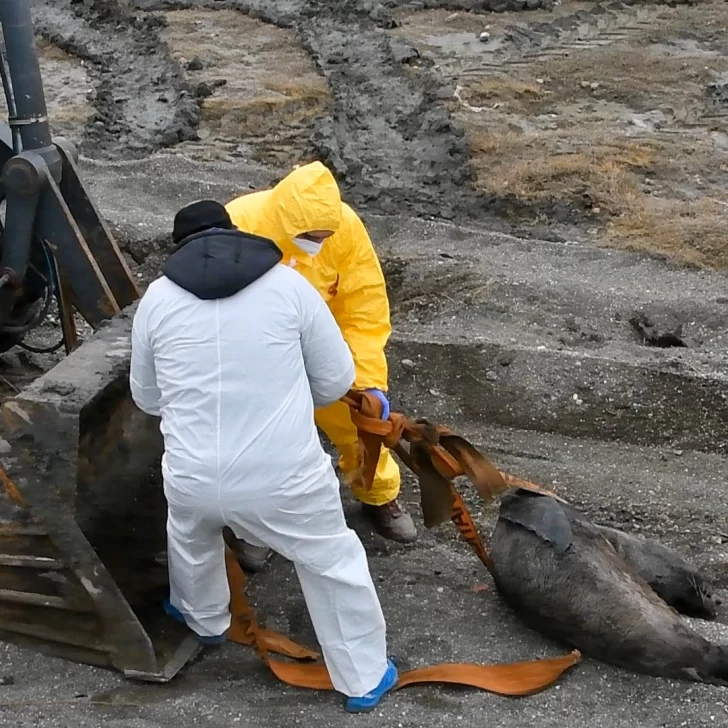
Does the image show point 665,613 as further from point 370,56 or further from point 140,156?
point 370,56

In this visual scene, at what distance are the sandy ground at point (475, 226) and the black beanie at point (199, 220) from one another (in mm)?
1607

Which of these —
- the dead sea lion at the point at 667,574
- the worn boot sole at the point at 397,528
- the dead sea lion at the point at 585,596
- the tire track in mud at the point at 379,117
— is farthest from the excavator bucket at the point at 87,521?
the tire track in mud at the point at 379,117

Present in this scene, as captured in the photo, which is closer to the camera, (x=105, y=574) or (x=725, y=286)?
(x=105, y=574)

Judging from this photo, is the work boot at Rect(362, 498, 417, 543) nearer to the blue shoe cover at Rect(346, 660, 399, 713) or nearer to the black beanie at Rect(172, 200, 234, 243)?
the blue shoe cover at Rect(346, 660, 399, 713)

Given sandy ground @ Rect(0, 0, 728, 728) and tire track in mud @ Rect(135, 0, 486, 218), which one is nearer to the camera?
sandy ground @ Rect(0, 0, 728, 728)

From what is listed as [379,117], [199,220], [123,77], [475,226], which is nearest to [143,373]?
[199,220]

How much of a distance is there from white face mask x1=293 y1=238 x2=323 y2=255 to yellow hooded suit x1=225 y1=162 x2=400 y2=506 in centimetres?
4

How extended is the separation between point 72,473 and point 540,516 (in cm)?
177

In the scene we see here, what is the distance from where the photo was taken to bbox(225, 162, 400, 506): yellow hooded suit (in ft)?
12.6

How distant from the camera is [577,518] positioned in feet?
13.8

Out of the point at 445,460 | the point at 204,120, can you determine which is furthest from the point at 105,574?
the point at 204,120

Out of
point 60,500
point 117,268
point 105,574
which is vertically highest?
point 117,268

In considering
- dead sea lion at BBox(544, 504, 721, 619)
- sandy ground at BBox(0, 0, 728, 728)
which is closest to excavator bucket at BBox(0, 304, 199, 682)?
sandy ground at BBox(0, 0, 728, 728)

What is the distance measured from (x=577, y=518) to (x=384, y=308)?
45.1 inches
